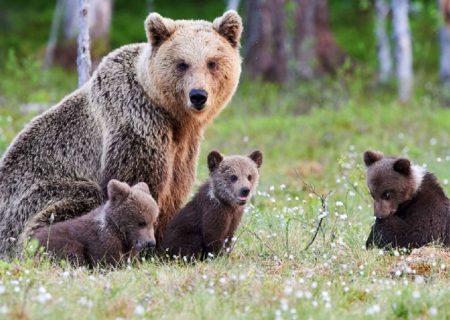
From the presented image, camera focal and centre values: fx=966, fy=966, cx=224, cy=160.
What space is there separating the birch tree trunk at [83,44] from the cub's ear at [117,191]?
3335 millimetres

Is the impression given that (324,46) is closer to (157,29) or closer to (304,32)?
(304,32)

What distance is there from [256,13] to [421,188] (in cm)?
1840

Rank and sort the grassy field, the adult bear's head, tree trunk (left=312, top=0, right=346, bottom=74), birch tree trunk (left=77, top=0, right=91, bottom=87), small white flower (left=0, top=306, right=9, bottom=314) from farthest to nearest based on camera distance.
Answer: tree trunk (left=312, top=0, right=346, bottom=74) → birch tree trunk (left=77, top=0, right=91, bottom=87) → the adult bear's head → the grassy field → small white flower (left=0, top=306, right=9, bottom=314)

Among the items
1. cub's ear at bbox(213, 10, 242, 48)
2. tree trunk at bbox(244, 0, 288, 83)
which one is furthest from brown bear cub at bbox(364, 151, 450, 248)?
tree trunk at bbox(244, 0, 288, 83)

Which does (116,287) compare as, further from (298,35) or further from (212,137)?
(298,35)

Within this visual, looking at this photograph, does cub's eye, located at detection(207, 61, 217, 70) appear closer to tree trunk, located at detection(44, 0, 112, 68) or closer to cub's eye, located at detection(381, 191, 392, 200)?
cub's eye, located at detection(381, 191, 392, 200)

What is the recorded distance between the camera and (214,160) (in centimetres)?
882

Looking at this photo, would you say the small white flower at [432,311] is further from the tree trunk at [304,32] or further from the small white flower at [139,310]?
the tree trunk at [304,32]

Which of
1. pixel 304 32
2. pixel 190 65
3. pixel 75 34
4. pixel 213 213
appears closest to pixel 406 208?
pixel 213 213

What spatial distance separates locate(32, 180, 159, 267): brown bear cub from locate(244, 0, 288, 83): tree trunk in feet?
56.6

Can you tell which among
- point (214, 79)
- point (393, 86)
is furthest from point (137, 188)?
point (393, 86)

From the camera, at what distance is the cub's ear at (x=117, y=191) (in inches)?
321

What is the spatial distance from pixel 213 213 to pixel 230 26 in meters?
1.84

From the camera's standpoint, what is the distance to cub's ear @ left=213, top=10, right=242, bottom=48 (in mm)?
9047
